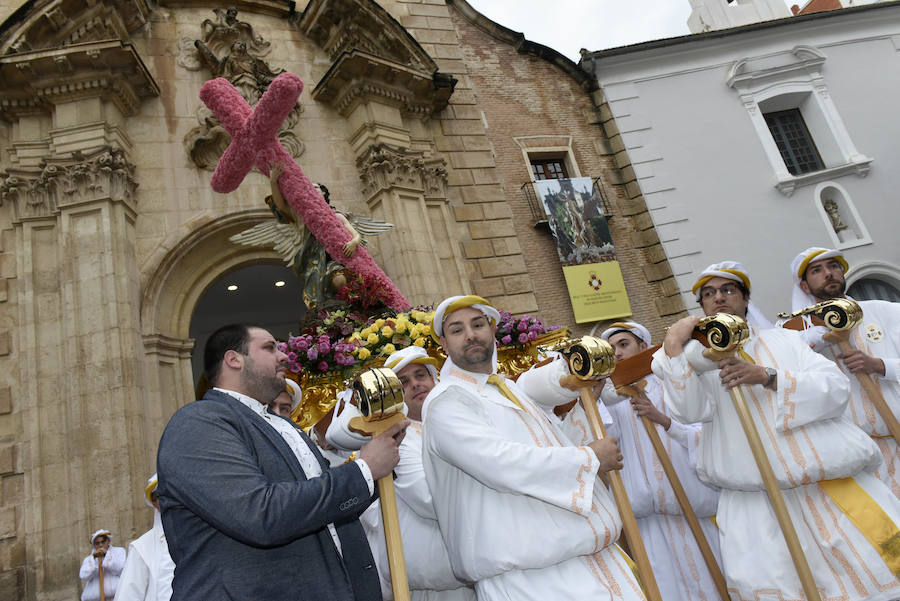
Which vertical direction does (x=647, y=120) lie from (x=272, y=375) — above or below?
above

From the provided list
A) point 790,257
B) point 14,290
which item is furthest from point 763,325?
point 790,257

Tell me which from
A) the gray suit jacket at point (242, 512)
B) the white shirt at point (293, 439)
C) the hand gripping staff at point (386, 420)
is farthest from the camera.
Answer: the white shirt at point (293, 439)

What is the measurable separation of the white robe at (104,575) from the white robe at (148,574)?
334 cm

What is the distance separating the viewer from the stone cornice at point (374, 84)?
11.3 m

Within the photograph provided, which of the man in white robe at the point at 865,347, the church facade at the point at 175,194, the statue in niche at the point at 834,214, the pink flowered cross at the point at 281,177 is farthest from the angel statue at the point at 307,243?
the statue in niche at the point at 834,214

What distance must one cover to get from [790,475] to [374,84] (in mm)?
10094

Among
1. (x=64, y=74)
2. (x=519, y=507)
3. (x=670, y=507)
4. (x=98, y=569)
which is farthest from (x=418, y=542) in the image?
(x=64, y=74)

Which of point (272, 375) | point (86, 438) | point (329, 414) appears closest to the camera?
point (272, 375)

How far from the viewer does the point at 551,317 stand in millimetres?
12305

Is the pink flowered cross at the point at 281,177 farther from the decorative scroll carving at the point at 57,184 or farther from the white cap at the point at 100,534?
the white cap at the point at 100,534

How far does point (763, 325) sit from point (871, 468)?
3.19 feet

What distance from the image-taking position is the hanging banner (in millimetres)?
12570

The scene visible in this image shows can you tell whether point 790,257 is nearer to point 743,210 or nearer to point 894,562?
point 743,210

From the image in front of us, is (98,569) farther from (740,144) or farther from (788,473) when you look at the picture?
(740,144)
